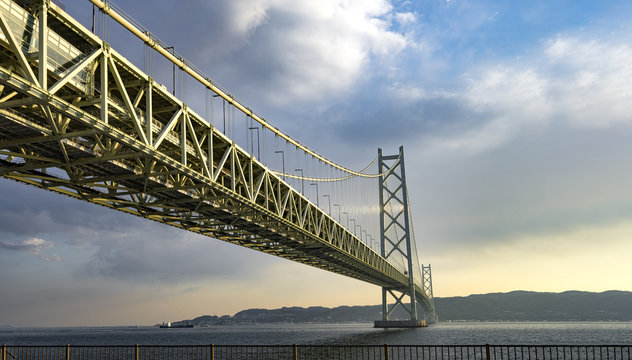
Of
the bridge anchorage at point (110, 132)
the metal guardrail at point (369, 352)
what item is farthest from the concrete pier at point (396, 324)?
the bridge anchorage at point (110, 132)

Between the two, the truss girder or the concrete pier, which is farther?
the concrete pier

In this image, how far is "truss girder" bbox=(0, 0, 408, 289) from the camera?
16672 mm

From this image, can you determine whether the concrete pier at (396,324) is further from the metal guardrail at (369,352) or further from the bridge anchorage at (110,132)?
the bridge anchorage at (110,132)

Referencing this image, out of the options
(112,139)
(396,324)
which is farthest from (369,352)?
(396,324)

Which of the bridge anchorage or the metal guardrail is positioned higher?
the bridge anchorage

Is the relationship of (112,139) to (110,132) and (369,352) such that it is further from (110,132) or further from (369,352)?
(369,352)

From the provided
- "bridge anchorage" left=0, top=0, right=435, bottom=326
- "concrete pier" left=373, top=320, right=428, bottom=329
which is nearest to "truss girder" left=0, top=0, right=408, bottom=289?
"bridge anchorage" left=0, top=0, right=435, bottom=326

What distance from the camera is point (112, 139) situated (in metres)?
19.3

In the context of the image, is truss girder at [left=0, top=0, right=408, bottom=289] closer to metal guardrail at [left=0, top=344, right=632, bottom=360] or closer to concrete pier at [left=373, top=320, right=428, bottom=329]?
metal guardrail at [left=0, top=344, right=632, bottom=360]

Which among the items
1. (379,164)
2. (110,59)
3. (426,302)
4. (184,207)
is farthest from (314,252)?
(426,302)

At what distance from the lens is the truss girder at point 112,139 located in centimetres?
1667

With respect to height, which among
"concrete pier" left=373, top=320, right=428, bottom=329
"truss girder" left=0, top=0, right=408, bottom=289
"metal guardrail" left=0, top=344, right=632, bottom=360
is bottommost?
"concrete pier" left=373, top=320, right=428, bottom=329

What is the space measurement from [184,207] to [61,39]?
637 inches

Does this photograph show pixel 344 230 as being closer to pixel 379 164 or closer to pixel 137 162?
pixel 137 162
